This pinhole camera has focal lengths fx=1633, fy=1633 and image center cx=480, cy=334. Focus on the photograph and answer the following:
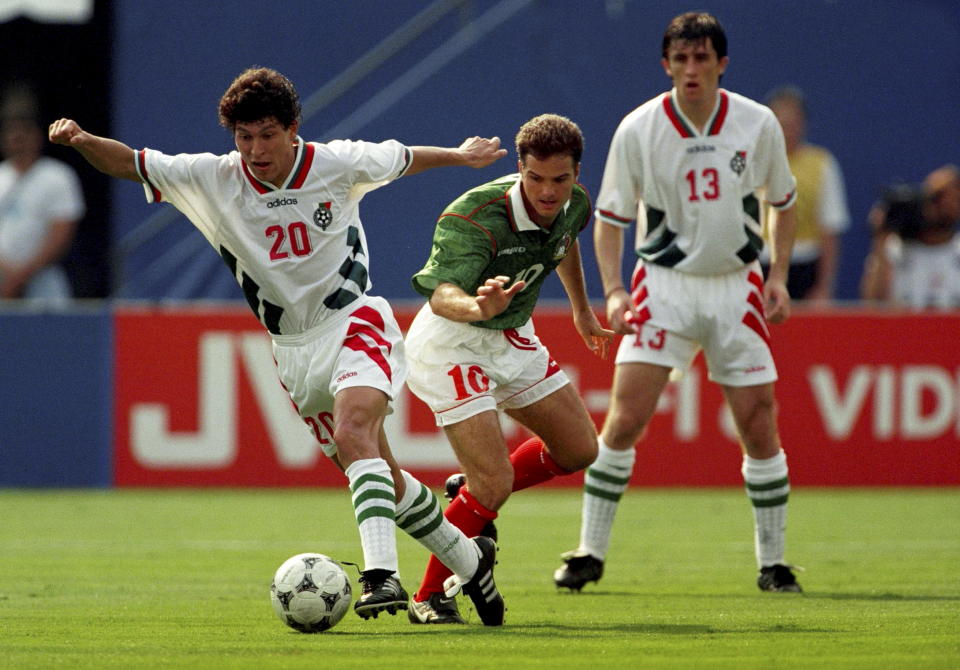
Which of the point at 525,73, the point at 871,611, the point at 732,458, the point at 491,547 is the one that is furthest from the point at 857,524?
the point at 525,73

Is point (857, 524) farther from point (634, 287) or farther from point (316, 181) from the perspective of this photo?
point (316, 181)

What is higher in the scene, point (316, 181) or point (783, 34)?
point (783, 34)

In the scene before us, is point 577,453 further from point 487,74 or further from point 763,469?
point 487,74

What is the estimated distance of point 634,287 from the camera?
782 cm

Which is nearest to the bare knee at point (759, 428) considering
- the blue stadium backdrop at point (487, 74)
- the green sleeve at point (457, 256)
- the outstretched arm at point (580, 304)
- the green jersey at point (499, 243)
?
the outstretched arm at point (580, 304)

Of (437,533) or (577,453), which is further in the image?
(577,453)

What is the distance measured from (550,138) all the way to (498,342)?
96 centimetres

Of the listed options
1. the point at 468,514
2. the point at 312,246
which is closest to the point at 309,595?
the point at 468,514

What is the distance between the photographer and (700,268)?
299 inches

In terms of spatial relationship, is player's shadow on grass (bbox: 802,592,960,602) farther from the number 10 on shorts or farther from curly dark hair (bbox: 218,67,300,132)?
curly dark hair (bbox: 218,67,300,132)

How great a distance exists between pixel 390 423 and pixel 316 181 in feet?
21.3

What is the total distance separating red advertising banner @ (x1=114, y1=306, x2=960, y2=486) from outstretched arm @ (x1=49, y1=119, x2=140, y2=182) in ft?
21.3

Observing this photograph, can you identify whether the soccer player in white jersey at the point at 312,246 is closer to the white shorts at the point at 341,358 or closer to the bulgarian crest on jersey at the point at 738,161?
the white shorts at the point at 341,358

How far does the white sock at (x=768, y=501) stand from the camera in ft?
24.7
